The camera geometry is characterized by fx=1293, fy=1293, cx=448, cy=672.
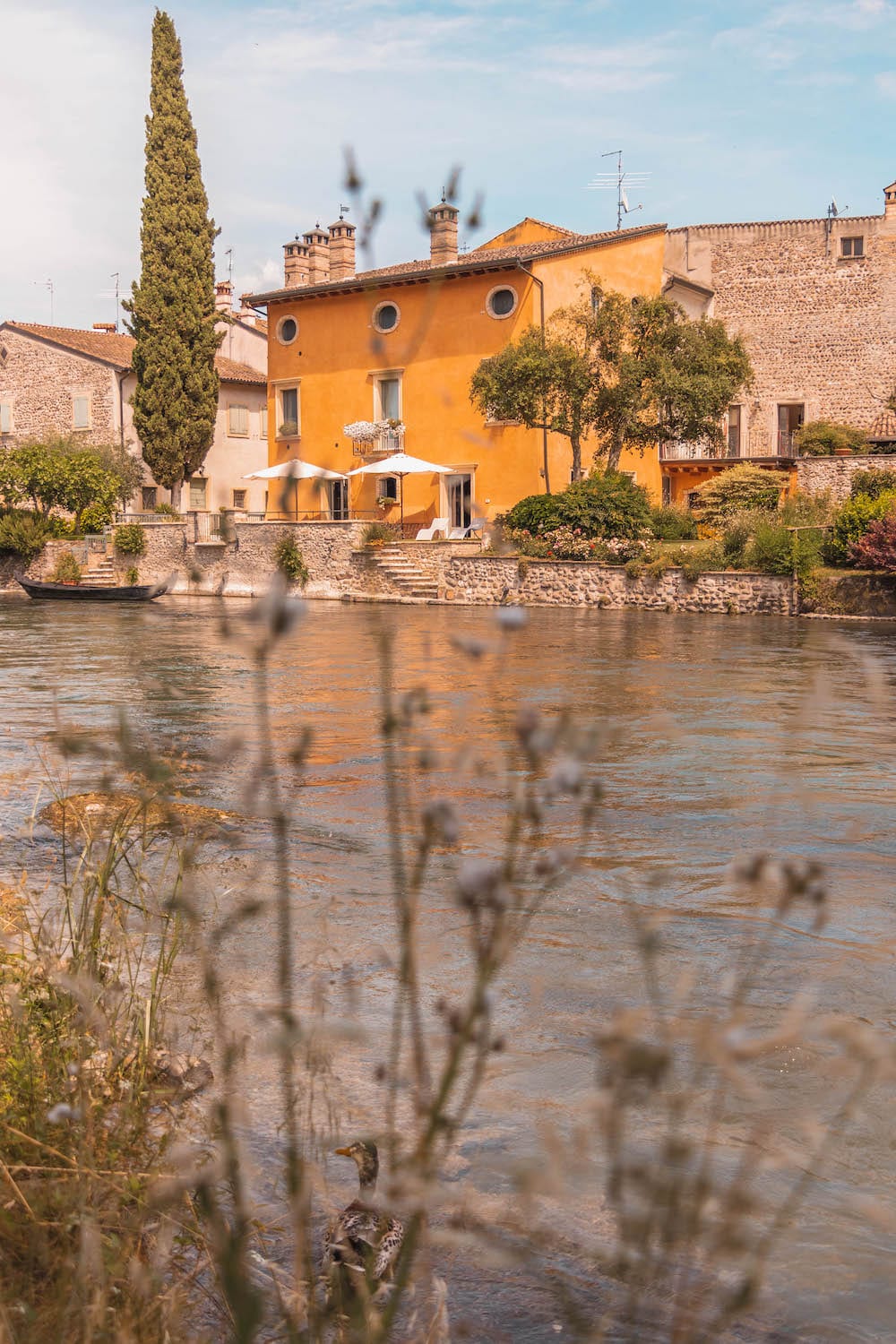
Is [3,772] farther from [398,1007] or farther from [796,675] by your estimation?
[796,675]

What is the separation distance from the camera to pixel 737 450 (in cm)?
4181

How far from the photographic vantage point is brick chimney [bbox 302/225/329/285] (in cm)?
3875

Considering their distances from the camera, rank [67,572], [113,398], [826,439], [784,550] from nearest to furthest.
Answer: [784,550]
[826,439]
[67,572]
[113,398]

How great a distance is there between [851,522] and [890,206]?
785 inches

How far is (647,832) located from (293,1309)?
18.3 ft

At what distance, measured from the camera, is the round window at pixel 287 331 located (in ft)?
123

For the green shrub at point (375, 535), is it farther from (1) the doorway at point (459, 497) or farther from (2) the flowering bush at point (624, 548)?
(2) the flowering bush at point (624, 548)

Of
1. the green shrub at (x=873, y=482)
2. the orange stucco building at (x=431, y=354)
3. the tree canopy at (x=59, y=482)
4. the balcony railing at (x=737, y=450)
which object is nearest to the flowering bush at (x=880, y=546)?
the green shrub at (x=873, y=482)

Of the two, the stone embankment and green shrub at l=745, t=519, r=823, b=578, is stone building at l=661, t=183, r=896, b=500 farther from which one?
green shrub at l=745, t=519, r=823, b=578

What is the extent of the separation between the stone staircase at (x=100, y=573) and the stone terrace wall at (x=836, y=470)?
18.3 m

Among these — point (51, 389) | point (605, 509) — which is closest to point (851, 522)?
point (605, 509)

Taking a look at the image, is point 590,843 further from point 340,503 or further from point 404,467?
point 340,503

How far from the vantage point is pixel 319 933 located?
16.5ft

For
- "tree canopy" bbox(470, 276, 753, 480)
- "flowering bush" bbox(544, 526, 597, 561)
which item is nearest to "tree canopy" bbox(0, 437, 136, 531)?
"tree canopy" bbox(470, 276, 753, 480)
